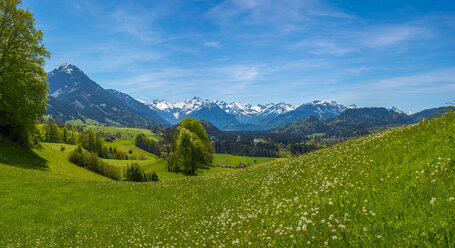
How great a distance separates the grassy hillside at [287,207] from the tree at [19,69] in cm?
1151

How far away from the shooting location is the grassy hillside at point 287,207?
579 centimetres

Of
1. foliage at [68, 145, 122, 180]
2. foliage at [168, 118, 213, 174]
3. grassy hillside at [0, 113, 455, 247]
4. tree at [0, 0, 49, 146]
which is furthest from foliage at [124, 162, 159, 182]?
grassy hillside at [0, 113, 455, 247]

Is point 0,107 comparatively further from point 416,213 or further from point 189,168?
point 416,213

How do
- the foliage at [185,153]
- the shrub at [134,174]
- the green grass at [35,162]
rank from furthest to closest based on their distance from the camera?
1. the foliage at [185,153]
2. the shrub at [134,174]
3. the green grass at [35,162]

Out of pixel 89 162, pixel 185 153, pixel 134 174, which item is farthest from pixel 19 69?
pixel 185 153

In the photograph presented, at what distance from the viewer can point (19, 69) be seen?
34.1 metres

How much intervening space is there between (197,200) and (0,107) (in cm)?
3598

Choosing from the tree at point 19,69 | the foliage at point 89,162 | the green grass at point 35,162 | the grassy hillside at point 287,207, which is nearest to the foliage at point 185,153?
the foliage at point 89,162

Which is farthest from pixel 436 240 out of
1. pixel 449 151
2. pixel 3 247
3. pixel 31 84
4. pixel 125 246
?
pixel 31 84

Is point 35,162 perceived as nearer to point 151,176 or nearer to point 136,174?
point 136,174

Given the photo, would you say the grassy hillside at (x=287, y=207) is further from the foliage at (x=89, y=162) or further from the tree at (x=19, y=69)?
the foliage at (x=89, y=162)

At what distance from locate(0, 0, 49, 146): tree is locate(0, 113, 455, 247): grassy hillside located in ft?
37.8

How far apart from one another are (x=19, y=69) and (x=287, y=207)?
143ft

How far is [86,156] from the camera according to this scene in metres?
51.2
